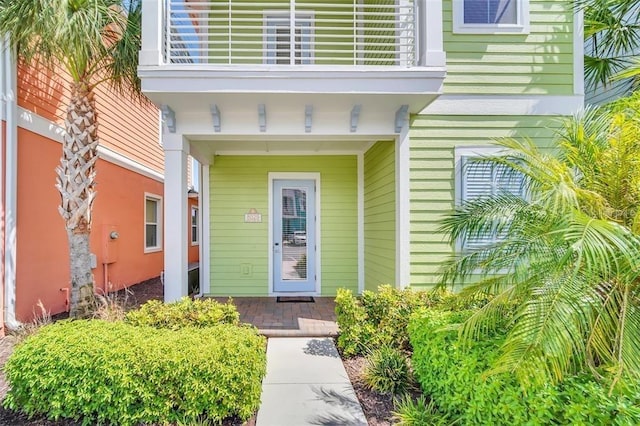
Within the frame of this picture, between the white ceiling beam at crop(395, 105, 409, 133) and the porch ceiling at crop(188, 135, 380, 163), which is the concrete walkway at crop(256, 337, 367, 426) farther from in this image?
the porch ceiling at crop(188, 135, 380, 163)

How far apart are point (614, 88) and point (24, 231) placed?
10222 millimetres

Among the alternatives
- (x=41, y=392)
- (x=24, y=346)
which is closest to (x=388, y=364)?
(x=41, y=392)

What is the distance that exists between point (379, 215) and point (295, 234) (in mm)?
2004

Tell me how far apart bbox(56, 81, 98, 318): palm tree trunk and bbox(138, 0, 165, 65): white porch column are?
1.47 metres

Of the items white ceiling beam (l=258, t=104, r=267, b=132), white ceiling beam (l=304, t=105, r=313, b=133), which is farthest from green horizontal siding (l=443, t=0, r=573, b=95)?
white ceiling beam (l=258, t=104, r=267, b=132)

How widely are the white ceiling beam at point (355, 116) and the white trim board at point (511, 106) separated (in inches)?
40.2

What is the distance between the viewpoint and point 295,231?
7516 mm

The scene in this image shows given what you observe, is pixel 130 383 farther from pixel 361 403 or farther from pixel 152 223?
pixel 152 223

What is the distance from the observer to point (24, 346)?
3.04m

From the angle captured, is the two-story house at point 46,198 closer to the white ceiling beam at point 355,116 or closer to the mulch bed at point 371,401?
the white ceiling beam at point 355,116

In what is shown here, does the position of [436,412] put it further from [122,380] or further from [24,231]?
[24,231]

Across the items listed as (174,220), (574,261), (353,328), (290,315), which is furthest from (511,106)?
(174,220)

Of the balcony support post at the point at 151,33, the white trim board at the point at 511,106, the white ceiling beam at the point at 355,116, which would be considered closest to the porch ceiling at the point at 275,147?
the white ceiling beam at the point at 355,116

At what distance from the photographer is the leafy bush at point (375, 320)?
427 cm
